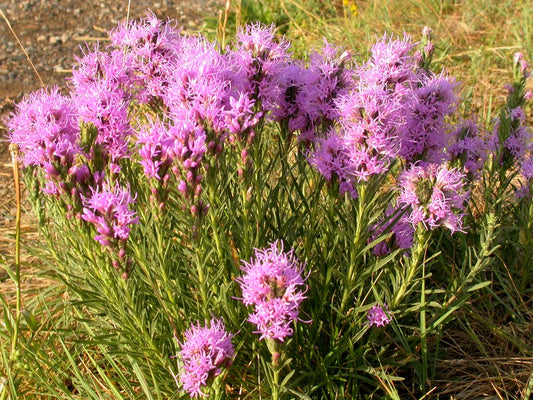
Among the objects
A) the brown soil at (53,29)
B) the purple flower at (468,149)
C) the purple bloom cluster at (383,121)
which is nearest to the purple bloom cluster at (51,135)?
the purple bloom cluster at (383,121)

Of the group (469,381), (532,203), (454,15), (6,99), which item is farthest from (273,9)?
(469,381)

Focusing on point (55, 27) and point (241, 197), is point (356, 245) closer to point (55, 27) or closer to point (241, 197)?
point (241, 197)

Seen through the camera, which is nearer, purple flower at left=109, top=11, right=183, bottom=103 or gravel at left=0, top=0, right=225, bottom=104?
purple flower at left=109, top=11, right=183, bottom=103

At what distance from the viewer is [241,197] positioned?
2.27m

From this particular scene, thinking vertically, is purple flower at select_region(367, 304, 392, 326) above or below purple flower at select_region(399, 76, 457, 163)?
below

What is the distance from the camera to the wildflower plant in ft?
6.29

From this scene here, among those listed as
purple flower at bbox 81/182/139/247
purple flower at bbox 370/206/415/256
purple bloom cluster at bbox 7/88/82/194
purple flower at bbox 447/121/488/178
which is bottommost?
purple flower at bbox 370/206/415/256

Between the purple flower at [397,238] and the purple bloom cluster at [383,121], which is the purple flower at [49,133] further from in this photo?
the purple flower at [397,238]

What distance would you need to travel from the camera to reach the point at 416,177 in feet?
7.25

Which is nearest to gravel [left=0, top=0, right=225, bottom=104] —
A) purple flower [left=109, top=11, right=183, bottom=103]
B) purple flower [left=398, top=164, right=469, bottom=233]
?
purple flower [left=109, top=11, right=183, bottom=103]

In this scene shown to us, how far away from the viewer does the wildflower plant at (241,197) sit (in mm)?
1918

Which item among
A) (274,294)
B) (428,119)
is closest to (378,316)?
(274,294)

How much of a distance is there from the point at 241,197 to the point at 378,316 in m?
0.78

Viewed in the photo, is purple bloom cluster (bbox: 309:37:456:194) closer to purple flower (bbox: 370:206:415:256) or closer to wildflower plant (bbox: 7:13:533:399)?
wildflower plant (bbox: 7:13:533:399)
